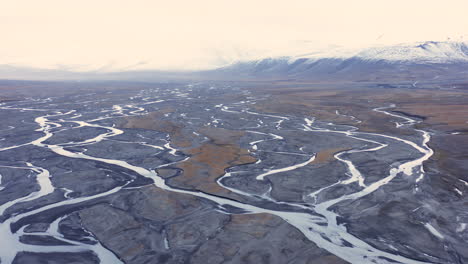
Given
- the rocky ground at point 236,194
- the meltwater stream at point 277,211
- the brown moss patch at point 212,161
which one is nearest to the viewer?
the meltwater stream at point 277,211

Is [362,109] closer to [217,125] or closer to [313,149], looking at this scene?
[217,125]

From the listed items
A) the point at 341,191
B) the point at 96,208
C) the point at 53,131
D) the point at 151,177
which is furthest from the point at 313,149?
the point at 53,131

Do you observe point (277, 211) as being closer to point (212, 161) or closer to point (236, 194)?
point (236, 194)

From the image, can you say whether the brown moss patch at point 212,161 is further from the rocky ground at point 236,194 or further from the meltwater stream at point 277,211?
the meltwater stream at point 277,211

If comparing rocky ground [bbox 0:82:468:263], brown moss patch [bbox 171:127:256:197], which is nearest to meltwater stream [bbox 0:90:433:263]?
rocky ground [bbox 0:82:468:263]

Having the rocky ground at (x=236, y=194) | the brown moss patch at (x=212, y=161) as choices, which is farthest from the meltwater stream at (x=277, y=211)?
the brown moss patch at (x=212, y=161)

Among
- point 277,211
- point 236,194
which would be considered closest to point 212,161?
point 236,194

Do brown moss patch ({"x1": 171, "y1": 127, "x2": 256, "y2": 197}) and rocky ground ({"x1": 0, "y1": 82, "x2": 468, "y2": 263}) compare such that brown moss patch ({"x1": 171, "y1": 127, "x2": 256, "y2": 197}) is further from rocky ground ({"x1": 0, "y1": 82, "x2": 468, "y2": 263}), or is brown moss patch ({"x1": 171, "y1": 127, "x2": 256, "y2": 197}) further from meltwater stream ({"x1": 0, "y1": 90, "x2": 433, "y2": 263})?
meltwater stream ({"x1": 0, "y1": 90, "x2": 433, "y2": 263})

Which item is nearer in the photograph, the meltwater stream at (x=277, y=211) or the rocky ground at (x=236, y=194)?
the meltwater stream at (x=277, y=211)
